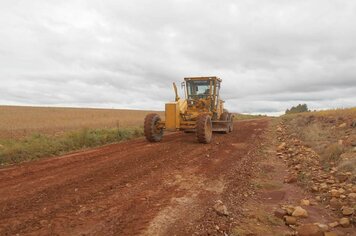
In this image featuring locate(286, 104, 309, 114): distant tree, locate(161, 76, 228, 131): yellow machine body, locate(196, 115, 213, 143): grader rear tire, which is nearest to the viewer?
locate(196, 115, 213, 143): grader rear tire

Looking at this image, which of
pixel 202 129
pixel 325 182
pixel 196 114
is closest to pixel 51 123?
pixel 196 114

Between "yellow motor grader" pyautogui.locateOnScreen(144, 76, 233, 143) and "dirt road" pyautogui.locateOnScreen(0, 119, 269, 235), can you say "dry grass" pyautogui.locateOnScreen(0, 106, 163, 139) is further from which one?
"dirt road" pyautogui.locateOnScreen(0, 119, 269, 235)

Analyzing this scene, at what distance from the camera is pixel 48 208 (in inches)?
205

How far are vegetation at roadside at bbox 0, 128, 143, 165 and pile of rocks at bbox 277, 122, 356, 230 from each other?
26.1ft

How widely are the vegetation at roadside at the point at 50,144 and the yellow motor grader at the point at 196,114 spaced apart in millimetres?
2359

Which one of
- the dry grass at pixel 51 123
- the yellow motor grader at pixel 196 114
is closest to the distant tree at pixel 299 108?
the dry grass at pixel 51 123

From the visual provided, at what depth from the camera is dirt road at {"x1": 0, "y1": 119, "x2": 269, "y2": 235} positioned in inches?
179

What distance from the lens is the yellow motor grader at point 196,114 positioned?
13378 millimetres

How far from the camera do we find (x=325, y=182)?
6.90 m

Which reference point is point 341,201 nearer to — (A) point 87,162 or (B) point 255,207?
(B) point 255,207

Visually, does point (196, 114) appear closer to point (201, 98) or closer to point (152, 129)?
point (201, 98)

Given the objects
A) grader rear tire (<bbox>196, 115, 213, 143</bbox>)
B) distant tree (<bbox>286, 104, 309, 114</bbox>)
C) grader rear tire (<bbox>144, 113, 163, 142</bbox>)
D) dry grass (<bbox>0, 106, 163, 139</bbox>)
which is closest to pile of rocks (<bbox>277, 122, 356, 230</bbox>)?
grader rear tire (<bbox>196, 115, 213, 143</bbox>)

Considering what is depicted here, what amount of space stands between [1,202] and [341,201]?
246 inches

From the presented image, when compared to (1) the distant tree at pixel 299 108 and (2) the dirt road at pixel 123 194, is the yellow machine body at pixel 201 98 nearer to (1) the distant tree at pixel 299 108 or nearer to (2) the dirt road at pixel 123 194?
(2) the dirt road at pixel 123 194
